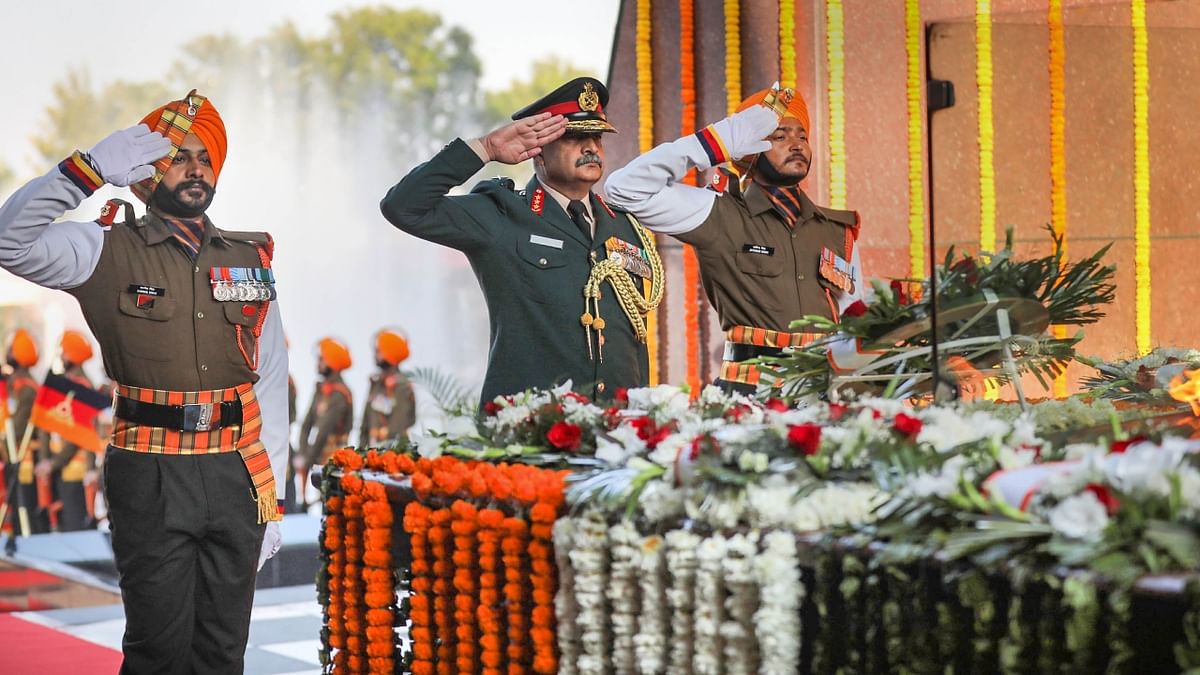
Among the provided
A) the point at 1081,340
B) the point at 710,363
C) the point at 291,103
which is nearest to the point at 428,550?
the point at 1081,340

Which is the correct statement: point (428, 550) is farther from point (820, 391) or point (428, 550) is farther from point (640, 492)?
point (820, 391)

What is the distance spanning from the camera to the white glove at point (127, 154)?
3299mm

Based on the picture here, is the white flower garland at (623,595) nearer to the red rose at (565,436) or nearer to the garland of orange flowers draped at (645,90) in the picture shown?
the red rose at (565,436)

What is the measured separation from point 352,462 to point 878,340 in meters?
1.02

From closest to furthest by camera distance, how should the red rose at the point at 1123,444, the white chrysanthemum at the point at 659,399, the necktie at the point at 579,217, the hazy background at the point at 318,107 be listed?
the red rose at the point at 1123,444
the white chrysanthemum at the point at 659,399
the necktie at the point at 579,217
the hazy background at the point at 318,107

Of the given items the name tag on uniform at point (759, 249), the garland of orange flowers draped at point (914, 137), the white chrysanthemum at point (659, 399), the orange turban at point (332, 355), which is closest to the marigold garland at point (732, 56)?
the garland of orange flowers draped at point (914, 137)

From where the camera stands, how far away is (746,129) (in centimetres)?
368

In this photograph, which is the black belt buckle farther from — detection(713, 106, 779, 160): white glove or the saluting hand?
detection(713, 106, 779, 160): white glove

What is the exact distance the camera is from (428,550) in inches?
102

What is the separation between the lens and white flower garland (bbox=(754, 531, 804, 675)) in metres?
1.82

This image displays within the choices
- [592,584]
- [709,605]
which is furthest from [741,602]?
[592,584]

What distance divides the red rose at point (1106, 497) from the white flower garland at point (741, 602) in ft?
1.45

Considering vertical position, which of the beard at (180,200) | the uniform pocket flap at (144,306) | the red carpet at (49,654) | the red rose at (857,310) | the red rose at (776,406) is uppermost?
the beard at (180,200)

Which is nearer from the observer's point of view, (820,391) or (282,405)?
(820,391)
